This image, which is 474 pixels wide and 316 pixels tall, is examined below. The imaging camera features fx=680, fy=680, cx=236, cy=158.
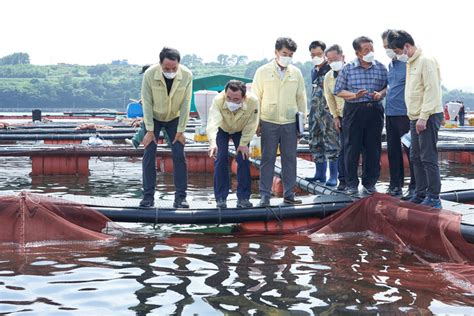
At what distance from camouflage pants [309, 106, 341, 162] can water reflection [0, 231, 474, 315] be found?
1.53m

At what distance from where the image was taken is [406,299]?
4621mm

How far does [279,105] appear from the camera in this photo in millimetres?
7051

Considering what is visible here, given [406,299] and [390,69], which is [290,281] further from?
[390,69]

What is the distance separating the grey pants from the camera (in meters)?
7.13

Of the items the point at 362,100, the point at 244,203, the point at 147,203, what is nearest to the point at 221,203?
the point at 244,203

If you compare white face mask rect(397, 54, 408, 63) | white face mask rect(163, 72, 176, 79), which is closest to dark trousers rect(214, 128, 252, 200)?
Answer: white face mask rect(163, 72, 176, 79)

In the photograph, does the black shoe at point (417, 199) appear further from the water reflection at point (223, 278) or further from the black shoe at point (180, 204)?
the black shoe at point (180, 204)

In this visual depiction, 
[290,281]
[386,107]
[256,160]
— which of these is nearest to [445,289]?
[290,281]

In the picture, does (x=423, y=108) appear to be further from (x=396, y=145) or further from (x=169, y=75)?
(x=169, y=75)

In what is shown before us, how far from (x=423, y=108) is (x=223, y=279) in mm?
2526

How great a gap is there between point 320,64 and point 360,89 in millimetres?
913

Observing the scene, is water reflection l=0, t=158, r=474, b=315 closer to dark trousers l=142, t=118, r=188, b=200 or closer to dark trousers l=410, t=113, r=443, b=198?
dark trousers l=142, t=118, r=188, b=200

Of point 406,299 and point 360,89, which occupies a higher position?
point 360,89

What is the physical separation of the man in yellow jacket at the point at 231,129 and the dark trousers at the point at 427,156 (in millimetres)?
1595
